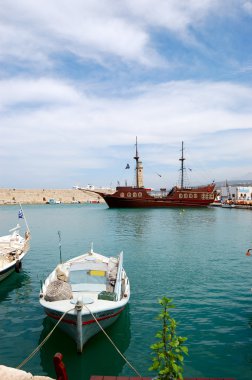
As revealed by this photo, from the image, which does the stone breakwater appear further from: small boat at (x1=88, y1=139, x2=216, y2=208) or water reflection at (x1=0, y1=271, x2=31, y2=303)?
water reflection at (x1=0, y1=271, x2=31, y2=303)

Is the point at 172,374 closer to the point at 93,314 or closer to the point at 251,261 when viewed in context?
the point at 93,314

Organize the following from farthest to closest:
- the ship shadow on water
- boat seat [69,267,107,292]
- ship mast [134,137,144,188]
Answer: ship mast [134,137,144,188]
boat seat [69,267,107,292]
the ship shadow on water

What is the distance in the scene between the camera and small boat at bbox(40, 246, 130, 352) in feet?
37.3

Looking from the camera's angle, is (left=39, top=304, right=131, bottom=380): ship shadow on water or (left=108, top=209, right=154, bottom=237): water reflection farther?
(left=108, top=209, right=154, bottom=237): water reflection

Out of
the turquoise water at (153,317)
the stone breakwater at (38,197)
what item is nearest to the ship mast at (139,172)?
the stone breakwater at (38,197)

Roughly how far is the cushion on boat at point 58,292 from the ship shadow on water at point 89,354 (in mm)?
1351

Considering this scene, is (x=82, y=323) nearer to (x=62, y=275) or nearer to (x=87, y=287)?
(x=87, y=287)

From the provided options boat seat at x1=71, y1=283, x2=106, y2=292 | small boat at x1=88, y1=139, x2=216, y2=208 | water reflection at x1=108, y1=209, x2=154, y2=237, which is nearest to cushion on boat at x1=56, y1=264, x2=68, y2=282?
boat seat at x1=71, y1=283, x2=106, y2=292

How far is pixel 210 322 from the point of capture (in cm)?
1434

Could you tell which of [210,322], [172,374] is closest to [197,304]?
[210,322]

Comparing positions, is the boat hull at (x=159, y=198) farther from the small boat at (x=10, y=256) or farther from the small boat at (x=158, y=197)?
the small boat at (x=10, y=256)

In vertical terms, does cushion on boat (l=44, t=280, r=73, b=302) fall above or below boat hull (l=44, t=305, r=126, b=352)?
above

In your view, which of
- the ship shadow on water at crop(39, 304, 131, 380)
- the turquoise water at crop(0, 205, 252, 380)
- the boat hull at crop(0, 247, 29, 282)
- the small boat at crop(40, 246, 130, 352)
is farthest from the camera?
the boat hull at crop(0, 247, 29, 282)

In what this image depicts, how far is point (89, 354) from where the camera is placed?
37.4ft
